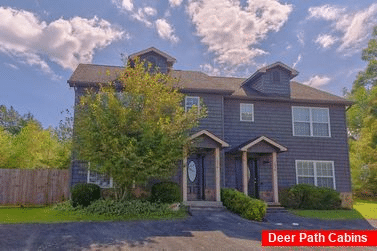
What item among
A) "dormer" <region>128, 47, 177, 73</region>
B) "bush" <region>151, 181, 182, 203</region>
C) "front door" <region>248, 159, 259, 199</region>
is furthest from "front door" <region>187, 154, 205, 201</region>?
"dormer" <region>128, 47, 177, 73</region>

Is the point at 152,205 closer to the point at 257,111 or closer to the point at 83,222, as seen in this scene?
the point at 83,222

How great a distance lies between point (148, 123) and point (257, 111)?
8.42 meters

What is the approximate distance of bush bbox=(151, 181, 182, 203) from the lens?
13773 millimetres

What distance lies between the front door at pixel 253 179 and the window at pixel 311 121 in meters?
3.15

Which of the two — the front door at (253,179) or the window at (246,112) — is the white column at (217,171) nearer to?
the front door at (253,179)

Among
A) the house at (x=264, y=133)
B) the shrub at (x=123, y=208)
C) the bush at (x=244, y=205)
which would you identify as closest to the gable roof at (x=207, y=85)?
the house at (x=264, y=133)

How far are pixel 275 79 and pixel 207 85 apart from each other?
460cm

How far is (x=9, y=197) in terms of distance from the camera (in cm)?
1559

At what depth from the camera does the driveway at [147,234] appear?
823cm

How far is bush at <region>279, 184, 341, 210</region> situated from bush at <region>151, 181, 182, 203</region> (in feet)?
22.0

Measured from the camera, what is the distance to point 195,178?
16766 millimetres

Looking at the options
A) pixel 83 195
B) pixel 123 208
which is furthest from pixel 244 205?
pixel 83 195

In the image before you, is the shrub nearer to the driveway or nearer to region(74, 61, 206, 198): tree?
region(74, 61, 206, 198): tree

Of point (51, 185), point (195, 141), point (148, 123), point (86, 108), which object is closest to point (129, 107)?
point (148, 123)
